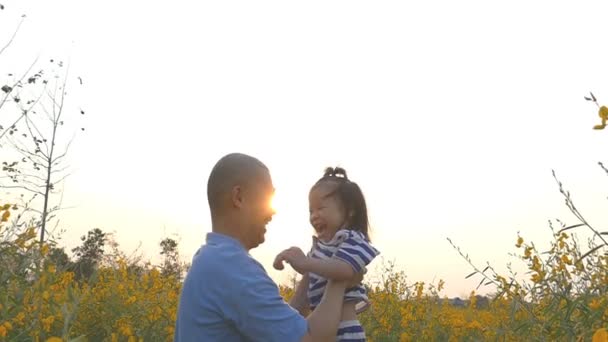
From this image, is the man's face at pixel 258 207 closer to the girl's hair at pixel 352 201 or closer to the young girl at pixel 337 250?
the young girl at pixel 337 250

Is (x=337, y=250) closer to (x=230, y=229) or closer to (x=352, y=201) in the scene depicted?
(x=352, y=201)

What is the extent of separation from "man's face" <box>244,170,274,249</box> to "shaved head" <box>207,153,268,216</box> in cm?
2

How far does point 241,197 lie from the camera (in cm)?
201

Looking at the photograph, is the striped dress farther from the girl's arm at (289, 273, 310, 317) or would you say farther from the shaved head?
the shaved head

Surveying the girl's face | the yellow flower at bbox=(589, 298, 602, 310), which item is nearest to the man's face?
the girl's face

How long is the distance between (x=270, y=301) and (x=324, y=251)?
76 centimetres

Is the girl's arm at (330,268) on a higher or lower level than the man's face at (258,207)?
lower

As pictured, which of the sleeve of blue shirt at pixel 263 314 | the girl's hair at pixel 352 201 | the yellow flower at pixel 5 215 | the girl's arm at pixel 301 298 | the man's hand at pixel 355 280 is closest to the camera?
the sleeve of blue shirt at pixel 263 314

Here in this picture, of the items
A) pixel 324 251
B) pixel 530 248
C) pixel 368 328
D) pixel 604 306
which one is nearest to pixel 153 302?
pixel 368 328

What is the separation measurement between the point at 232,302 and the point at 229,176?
34 cm

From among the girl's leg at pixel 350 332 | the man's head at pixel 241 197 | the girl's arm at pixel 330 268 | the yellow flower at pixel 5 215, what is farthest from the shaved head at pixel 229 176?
the yellow flower at pixel 5 215

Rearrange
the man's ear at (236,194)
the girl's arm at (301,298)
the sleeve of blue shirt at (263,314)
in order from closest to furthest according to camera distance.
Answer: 1. the sleeve of blue shirt at (263,314)
2. the man's ear at (236,194)
3. the girl's arm at (301,298)

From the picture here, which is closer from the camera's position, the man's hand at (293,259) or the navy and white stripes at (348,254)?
the man's hand at (293,259)

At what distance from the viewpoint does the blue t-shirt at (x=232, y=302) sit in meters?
1.87
